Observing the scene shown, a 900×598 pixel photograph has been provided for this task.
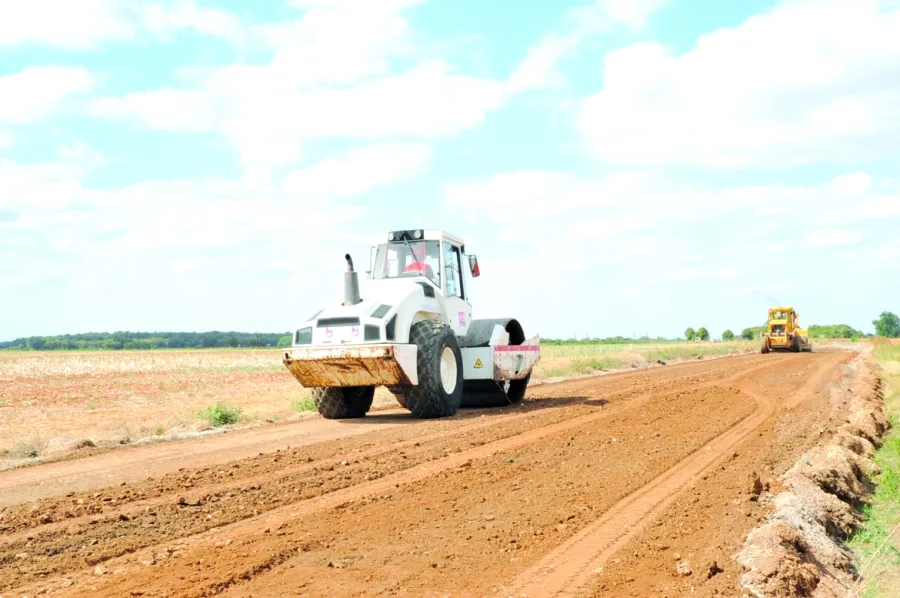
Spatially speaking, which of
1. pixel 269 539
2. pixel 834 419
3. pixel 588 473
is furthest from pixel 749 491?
pixel 834 419

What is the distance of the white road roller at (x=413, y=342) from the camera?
1379 cm

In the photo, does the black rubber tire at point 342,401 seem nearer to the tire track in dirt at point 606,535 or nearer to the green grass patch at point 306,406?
the green grass patch at point 306,406

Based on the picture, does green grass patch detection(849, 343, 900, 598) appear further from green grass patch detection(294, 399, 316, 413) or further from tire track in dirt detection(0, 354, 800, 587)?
green grass patch detection(294, 399, 316, 413)

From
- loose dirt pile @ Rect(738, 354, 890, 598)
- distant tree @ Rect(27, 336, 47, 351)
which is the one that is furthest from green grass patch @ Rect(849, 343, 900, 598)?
distant tree @ Rect(27, 336, 47, 351)

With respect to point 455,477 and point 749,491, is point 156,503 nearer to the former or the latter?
point 455,477

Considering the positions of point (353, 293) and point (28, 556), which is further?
point (353, 293)

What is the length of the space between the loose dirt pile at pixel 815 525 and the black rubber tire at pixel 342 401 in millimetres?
8122

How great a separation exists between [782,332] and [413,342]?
39976 millimetres

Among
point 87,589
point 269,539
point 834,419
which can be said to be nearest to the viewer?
point 87,589

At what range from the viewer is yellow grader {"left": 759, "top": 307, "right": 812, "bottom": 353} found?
159 ft

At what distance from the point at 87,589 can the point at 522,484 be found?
437 cm

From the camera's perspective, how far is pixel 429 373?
1417 centimetres

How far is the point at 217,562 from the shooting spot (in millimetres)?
5586

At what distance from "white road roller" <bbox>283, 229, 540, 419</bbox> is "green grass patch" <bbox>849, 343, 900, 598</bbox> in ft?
22.9
